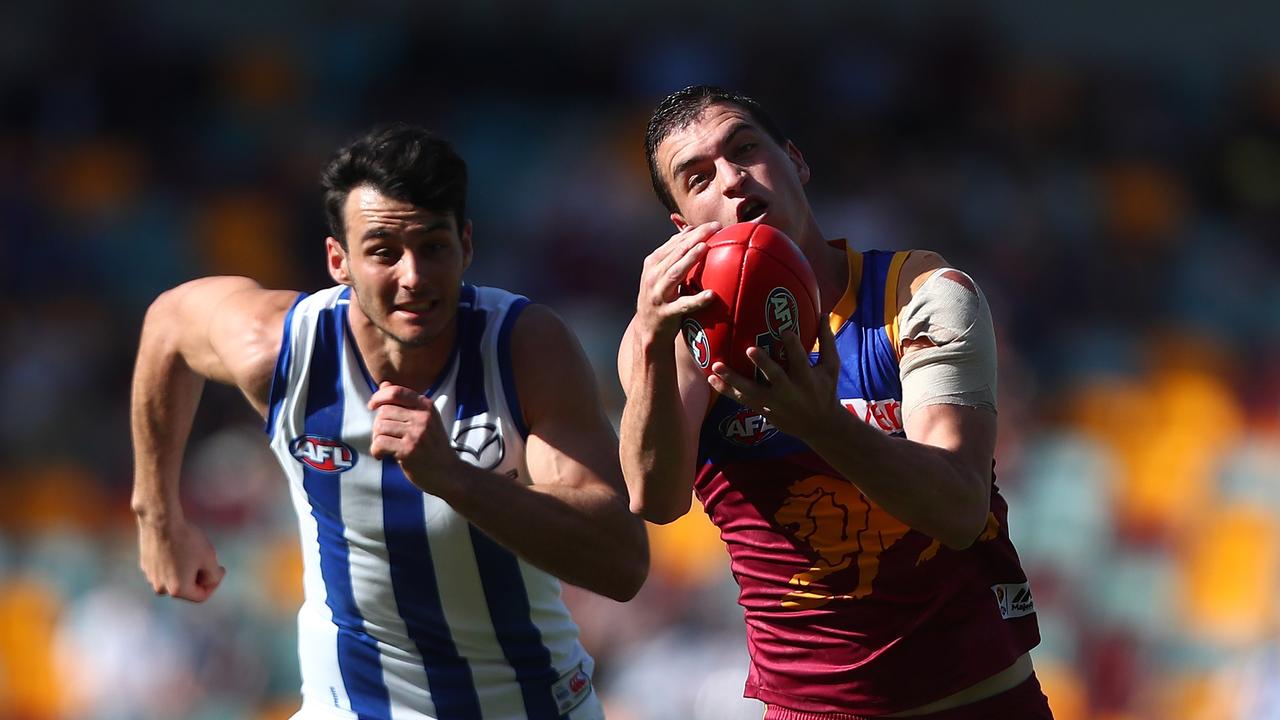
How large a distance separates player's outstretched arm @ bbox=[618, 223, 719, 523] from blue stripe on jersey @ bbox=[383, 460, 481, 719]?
0.95 meters

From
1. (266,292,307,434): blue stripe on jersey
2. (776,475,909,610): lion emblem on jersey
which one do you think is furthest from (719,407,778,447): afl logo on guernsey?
(266,292,307,434): blue stripe on jersey

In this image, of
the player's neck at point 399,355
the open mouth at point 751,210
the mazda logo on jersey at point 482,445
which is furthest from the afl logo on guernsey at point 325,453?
the open mouth at point 751,210

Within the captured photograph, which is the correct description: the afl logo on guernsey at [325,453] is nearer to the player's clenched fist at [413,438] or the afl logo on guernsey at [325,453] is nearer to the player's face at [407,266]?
the player's face at [407,266]

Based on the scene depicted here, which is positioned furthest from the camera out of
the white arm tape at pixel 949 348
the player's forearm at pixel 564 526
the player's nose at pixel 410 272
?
the player's nose at pixel 410 272

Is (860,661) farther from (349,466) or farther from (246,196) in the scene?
(246,196)

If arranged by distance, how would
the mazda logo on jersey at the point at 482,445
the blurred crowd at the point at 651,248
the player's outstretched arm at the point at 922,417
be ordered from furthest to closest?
the blurred crowd at the point at 651,248 → the mazda logo on jersey at the point at 482,445 → the player's outstretched arm at the point at 922,417

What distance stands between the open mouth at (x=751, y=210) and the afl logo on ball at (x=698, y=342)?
48 cm

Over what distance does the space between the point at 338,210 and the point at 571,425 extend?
3.05 feet

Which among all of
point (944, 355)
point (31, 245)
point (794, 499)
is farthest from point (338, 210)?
point (31, 245)

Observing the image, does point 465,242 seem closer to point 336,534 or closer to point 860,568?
point 336,534

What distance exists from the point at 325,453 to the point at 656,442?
4.58 ft

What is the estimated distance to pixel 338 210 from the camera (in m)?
4.40

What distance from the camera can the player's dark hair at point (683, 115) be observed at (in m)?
3.69

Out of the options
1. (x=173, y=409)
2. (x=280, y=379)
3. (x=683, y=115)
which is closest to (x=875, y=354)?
(x=683, y=115)
